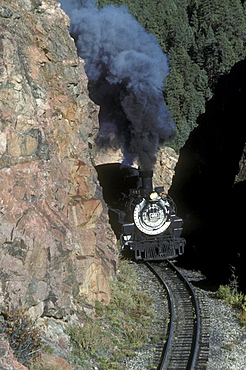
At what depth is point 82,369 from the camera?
1080 centimetres

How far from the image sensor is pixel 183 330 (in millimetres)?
13727

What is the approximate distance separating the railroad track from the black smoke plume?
1740 centimetres

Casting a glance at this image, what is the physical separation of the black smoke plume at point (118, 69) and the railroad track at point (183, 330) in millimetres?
17399

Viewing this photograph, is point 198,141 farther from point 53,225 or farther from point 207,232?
point 53,225

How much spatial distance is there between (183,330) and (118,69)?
27366 millimetres

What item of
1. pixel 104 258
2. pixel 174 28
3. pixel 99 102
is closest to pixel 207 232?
pixel 104 258

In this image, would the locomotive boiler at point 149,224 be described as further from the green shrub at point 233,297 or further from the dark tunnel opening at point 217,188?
the green shrub at point 233,297

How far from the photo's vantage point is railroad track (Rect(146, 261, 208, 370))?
38.9 ft

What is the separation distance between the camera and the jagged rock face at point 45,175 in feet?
35.6

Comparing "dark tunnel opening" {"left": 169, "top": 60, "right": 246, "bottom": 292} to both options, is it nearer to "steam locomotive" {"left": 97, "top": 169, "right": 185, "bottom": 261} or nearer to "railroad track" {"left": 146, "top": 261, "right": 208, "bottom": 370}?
"steam locomotive" {"left": 97, "top": 169, "right": 185, "bottom": 261}

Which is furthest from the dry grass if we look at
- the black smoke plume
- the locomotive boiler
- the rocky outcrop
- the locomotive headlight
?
the black smoke plume

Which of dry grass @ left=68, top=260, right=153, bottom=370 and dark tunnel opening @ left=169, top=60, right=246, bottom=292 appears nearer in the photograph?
dry grass @ left=68, top=260, right=153, bottom=370

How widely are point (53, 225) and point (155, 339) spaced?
13.7 ft

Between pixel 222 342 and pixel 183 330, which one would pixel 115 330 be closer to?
pixel 183 330
